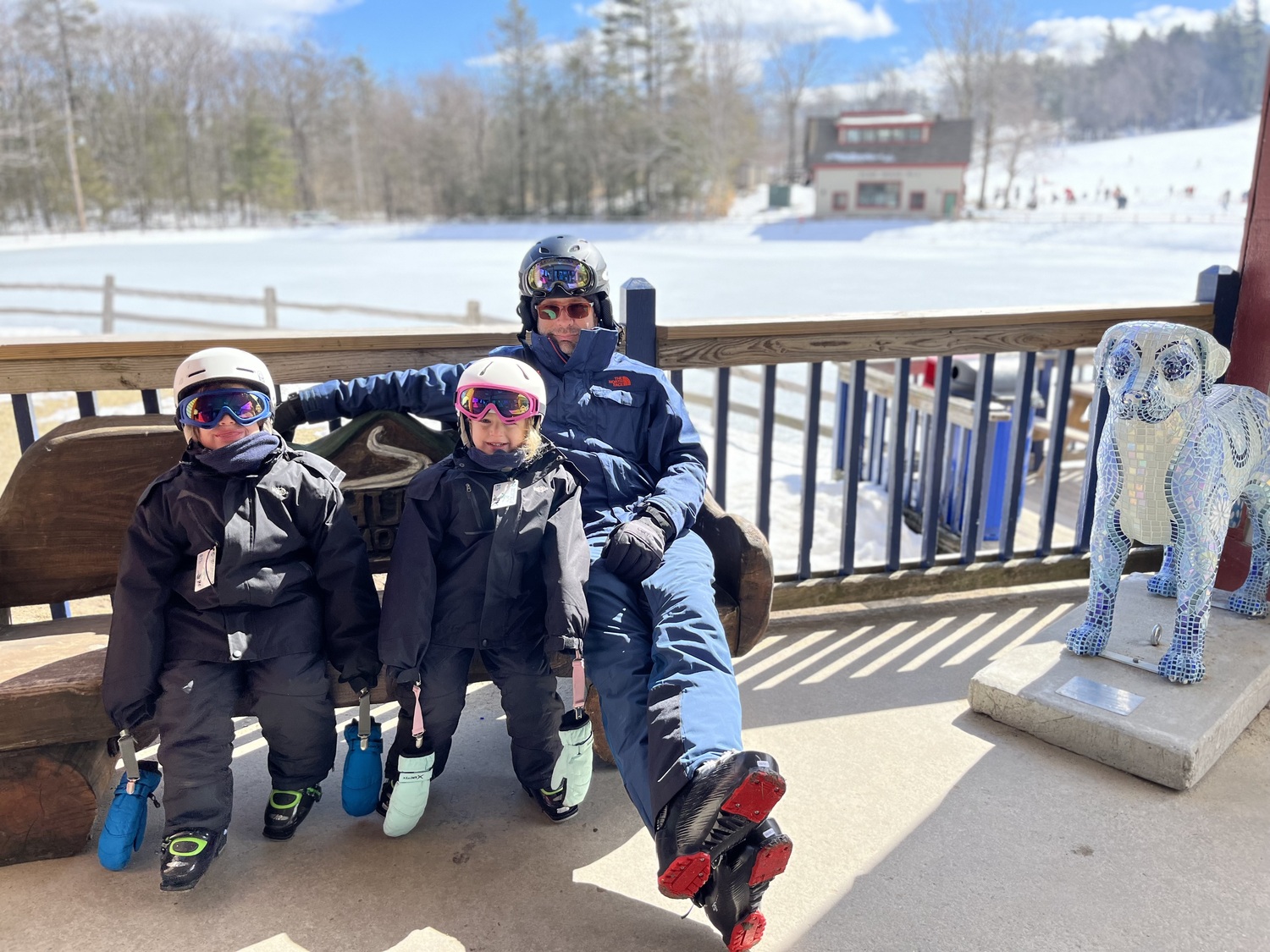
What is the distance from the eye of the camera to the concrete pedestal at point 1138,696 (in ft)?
7.61

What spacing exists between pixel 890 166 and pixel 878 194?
1.56 metres

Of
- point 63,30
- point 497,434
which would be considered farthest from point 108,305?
point 63,30

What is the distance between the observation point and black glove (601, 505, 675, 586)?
212cm

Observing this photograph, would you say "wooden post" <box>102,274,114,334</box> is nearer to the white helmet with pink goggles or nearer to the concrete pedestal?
the white helmet with pink goggles

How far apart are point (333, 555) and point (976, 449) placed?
2.39m

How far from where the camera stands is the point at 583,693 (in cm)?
208

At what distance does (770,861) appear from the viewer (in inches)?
64.4

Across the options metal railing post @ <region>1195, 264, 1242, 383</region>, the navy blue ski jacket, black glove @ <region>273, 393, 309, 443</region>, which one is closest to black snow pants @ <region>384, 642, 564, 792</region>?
the navy blue ski jacket

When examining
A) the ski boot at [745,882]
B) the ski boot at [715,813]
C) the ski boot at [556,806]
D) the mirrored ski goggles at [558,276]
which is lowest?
the ski boot at [556,806]

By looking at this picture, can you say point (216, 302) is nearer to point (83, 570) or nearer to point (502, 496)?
point (83, 570)

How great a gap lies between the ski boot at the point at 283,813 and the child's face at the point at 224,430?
0.82 m

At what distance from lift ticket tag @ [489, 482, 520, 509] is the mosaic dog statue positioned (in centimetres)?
160

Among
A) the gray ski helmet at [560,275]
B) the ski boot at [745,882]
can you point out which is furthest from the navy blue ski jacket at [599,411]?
the ski boot at [745,882]

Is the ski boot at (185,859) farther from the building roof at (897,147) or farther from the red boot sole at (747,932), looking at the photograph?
the building roof at (897,147)
